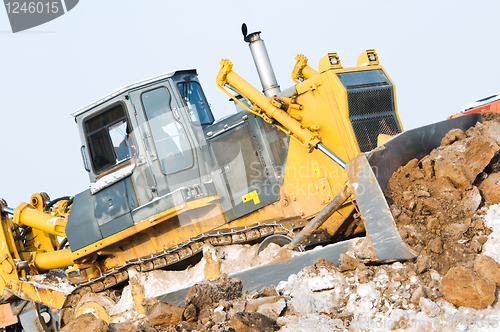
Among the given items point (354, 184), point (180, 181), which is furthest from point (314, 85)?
point (180, 181)

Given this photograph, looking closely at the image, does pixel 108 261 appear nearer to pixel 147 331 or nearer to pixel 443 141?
pixel 147 331

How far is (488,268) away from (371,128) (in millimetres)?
2597

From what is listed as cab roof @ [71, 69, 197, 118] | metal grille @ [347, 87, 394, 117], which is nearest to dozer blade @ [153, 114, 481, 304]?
metal grille @ [347, 87, 394, 117]

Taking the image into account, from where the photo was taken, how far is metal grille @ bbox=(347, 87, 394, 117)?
588cm

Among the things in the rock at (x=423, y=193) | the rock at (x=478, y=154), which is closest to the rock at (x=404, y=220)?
the rock at (x=423, y=193)

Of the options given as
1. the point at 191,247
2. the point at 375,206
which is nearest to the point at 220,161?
the point at 191,247

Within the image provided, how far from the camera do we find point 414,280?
403 cm

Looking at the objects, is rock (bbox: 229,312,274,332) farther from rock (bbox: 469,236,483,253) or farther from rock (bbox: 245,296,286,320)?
rock (bbox: 469,236,483,253)

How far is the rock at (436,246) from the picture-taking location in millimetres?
4211

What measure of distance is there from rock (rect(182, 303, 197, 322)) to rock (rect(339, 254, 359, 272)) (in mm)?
1385

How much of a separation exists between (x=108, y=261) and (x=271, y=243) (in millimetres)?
2710

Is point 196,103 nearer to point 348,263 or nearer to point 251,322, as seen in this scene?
point 348,263

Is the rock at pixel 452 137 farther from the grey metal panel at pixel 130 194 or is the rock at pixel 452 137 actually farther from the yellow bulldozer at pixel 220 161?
the grey metal panel at pixel 130 194

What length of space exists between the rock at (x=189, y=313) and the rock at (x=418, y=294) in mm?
1848
